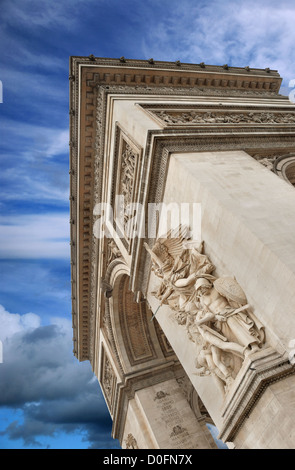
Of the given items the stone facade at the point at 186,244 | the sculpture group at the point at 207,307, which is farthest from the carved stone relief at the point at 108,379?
the sculpture group at the point at 207,307

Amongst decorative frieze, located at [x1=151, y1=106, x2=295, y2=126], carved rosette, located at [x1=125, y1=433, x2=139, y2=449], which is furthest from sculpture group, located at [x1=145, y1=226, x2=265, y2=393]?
carved rosette, located at [x1=125, y1=433, x2=139, y2=449]

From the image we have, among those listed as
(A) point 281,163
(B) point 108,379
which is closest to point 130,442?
(B) point 108,379

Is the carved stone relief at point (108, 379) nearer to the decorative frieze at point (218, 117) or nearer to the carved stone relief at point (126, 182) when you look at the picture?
the carved stone relief at point (126, 182)

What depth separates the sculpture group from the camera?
5.28 meters

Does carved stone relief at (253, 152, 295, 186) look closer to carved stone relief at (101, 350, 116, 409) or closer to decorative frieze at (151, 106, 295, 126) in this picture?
decorative frieze at (151, 106, 295, 126)

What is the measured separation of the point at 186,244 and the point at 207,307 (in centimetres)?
138

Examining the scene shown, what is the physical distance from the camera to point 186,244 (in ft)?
21.9

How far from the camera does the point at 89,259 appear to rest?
14922mm

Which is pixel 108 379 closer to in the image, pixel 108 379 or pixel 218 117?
pixel 108 379

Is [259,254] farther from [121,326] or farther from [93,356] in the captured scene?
[93,356]

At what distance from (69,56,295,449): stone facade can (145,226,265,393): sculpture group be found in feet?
0.08

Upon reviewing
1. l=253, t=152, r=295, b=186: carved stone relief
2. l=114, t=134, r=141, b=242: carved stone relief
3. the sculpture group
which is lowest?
the sculpture group

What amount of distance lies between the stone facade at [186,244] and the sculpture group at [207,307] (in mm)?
24
